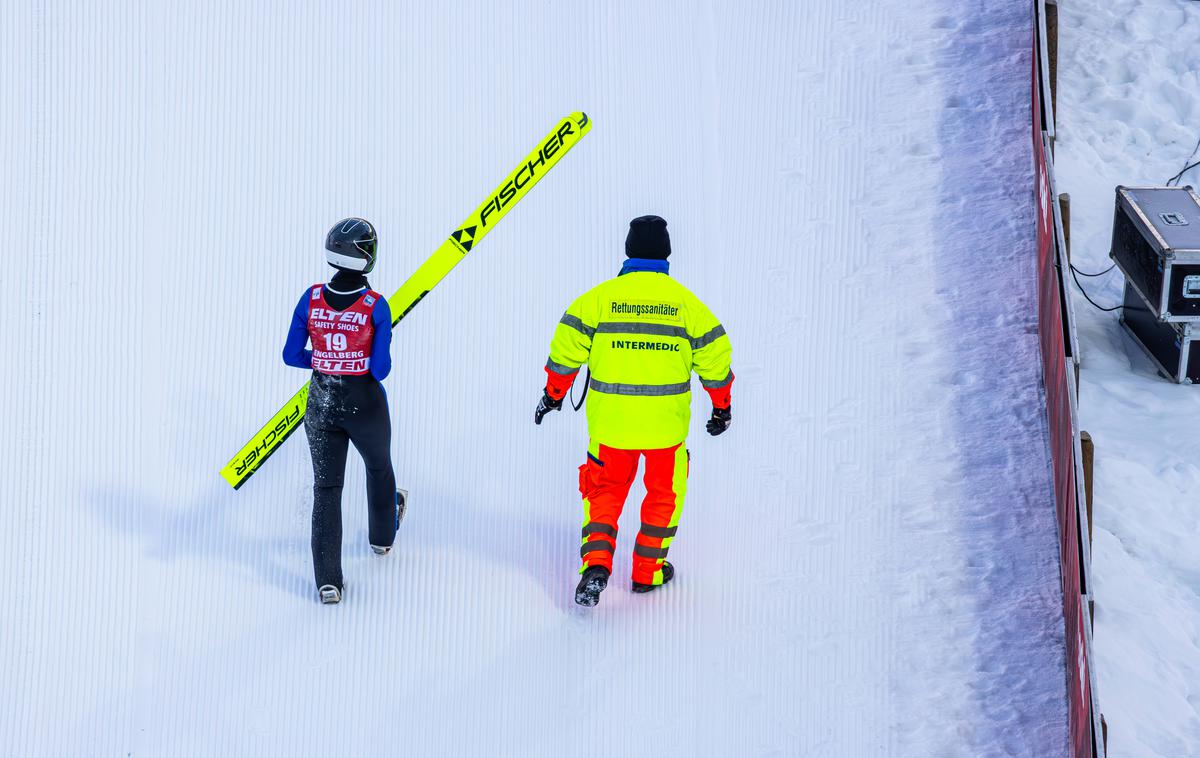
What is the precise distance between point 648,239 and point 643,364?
44cm

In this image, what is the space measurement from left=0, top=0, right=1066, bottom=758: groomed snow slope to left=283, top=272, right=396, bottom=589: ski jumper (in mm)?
380

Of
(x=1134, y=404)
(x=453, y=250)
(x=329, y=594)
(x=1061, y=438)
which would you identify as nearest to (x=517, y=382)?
(x=453, y=250)

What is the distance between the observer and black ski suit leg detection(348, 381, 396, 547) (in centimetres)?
407

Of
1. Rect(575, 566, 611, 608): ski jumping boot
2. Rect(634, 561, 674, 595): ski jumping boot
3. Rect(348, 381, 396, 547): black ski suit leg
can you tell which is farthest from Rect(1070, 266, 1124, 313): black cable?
Rect(348, 381, 396, 547): black ski suit leg

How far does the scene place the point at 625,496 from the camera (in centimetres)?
418

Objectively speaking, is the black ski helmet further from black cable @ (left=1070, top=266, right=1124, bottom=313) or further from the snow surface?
black cable @ (left=1070, top=266, right=1124, bottom=313)

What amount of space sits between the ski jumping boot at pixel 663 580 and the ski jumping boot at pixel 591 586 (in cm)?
21

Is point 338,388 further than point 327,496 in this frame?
No

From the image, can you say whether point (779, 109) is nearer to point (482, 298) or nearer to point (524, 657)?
point (482, 298)

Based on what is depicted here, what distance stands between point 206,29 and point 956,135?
14.6ft

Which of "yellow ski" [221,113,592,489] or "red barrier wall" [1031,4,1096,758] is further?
"yellow ski" [221,113,592,489]

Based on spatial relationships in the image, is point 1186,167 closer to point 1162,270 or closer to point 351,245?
point 1162,270

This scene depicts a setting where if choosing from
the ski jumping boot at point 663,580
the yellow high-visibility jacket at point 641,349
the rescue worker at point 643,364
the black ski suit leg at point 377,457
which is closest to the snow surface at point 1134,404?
the ski jumping boot at point 663,580

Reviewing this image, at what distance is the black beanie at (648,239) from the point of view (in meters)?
3.97
